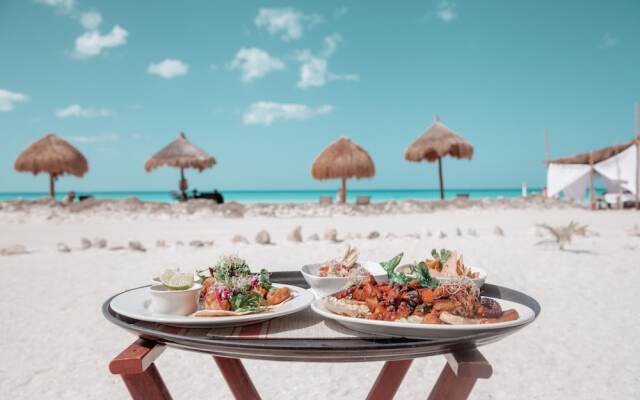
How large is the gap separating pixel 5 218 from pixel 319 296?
16.0 m

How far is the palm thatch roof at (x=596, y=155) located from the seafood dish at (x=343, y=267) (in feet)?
64.5

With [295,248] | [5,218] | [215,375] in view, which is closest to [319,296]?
[215,375]

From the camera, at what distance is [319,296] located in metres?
1.59

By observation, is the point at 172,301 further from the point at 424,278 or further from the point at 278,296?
the point at 424,278

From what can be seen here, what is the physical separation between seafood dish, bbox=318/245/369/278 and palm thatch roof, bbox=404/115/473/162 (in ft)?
65.3

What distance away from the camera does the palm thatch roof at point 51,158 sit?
21.5m

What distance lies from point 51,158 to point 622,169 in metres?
23.3

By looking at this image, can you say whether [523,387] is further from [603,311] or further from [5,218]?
[5,218]

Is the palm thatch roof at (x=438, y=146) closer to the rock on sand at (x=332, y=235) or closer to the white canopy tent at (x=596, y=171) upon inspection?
the white canopy tent at (x=596, y=171)

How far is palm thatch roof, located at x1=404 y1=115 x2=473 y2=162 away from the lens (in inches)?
824

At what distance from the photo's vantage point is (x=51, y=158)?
2162 cm

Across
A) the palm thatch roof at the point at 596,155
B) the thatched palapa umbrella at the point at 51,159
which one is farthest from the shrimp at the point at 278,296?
the thatched palapa umbrella at the point at 51,159

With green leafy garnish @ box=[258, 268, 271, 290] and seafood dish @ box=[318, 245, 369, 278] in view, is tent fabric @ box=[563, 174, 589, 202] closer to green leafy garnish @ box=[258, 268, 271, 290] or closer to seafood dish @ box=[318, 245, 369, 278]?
seafood dish @ box=[318, 245, 369, 278]

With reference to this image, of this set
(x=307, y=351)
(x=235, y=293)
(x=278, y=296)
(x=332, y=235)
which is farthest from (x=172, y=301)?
(x=332, y=235)
